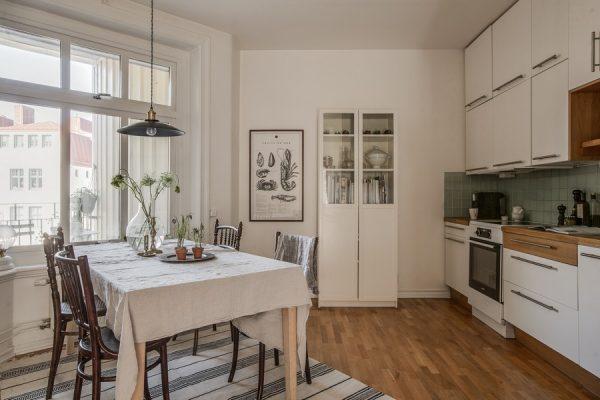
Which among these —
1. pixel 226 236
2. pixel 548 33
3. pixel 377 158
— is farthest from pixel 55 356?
pixel 548 33

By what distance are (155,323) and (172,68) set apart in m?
2.94

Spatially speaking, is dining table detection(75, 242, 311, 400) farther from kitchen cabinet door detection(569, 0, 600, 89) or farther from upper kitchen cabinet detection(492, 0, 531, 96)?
upper kitchen cabinet detection(492, 0, 531, 96)

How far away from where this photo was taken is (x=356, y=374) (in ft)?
7.82

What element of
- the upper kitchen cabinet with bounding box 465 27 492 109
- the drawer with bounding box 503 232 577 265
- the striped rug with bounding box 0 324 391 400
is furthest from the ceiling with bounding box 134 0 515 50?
the striped rug with bounding box 0 324 391 400

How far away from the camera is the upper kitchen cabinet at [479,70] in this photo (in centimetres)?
361

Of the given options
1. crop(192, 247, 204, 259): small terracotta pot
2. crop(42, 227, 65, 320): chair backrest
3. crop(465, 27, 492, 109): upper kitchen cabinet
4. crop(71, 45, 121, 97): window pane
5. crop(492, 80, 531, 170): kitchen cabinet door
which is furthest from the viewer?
crop(465, 27, 492, 109): upper kitchen cabinet

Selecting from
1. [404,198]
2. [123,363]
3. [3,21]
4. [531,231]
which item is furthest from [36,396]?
[404,198]

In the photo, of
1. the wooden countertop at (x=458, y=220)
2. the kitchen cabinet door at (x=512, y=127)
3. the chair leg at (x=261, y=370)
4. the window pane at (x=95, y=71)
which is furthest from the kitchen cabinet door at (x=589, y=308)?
the window pane at (x=95, y=71)

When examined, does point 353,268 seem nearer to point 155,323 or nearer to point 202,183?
point 202,183

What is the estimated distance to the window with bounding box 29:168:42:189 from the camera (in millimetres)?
2914

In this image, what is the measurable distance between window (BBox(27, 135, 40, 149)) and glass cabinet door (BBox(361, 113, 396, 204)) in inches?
115

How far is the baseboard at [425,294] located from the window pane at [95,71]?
360cm

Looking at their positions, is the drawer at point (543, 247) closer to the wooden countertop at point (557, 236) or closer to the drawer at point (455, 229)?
the wooden countertop at point (557, 236)

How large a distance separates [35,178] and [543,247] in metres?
3.83
